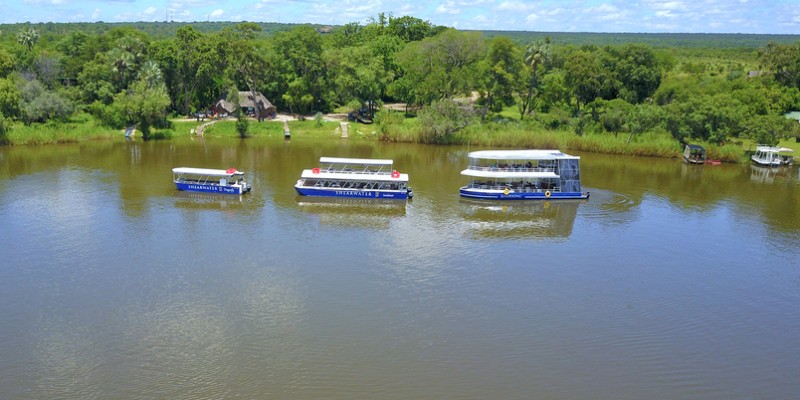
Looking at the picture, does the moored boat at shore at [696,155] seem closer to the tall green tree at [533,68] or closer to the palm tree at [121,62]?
the tall green tree at [533,68]

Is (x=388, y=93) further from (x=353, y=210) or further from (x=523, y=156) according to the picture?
(x=353, y=210)

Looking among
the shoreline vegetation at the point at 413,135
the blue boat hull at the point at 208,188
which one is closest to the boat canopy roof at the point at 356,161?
the blue boat hull at the point at 208,188

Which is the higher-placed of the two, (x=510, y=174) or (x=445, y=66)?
(x=445, y=66)

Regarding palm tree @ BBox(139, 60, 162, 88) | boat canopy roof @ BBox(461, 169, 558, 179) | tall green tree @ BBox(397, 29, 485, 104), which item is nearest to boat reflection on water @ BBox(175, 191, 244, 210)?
boat canopy roof @ BBox(461, 169, 558, 179)

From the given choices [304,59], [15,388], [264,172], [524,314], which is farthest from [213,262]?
[304,59]

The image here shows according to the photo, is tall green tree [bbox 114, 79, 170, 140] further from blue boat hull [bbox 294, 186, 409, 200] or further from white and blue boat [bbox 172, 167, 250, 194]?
blue boat hull [bbox 294, 186, 409, 200]

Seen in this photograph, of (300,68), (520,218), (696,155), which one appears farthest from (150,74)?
(696,155)
